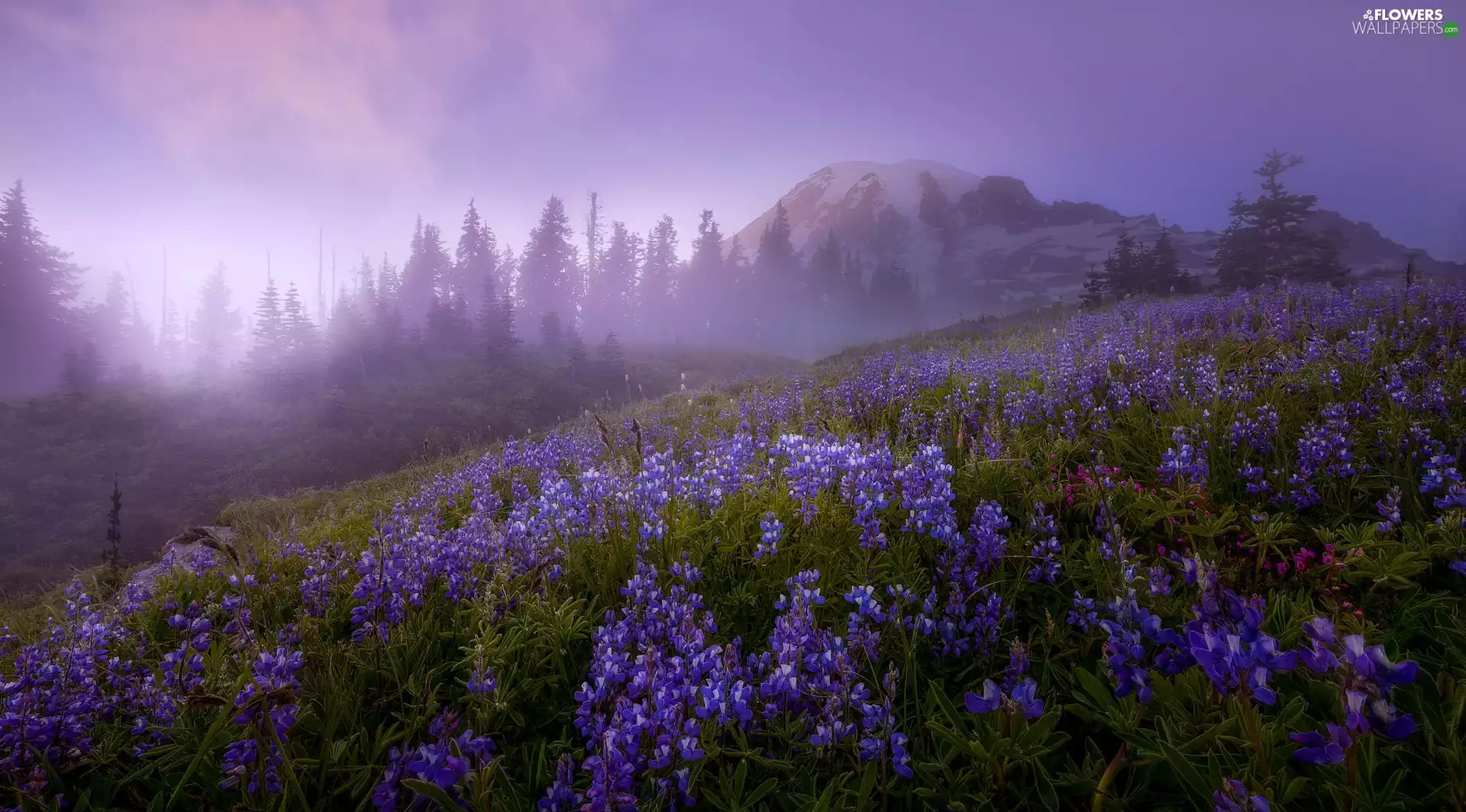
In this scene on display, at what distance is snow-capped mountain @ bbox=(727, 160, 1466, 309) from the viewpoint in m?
88.7

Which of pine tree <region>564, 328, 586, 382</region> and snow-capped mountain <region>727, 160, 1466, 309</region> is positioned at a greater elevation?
snow-capped mountain <region>727, 160, 1466, 309</region>

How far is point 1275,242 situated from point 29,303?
320 feet

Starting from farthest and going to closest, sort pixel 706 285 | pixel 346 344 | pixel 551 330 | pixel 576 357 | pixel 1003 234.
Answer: pixel 1003 234 < pixel 706 285 < pixel 551 330 < pixel 346 344 < pixel 576 357

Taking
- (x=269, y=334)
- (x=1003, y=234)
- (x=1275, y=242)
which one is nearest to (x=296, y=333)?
(x=269, y=334)

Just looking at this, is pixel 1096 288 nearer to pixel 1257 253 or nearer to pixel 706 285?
pixel 1257 253

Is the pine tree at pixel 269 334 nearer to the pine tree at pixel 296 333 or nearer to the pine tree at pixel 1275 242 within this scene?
the pine tree at pixel 296 333

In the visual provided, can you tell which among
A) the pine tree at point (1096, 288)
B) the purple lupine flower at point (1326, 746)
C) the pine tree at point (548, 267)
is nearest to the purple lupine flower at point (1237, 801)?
the purple lupine flower at point (1326, 746)

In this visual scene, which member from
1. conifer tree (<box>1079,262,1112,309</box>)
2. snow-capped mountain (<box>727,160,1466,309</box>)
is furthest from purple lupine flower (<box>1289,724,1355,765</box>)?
snow-capped mountain (<box>727,160,1466,309</box>)

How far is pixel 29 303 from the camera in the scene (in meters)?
48.9

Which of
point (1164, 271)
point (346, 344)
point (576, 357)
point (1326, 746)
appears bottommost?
point (1326, 746)

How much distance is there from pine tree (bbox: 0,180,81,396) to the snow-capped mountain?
70.2 meters

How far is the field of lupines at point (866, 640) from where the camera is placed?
1556 mm

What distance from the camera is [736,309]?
77938 mm

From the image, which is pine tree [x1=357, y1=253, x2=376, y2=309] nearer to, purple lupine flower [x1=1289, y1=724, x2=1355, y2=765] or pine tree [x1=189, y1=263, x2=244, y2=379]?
pine tree [x1=189, y1=263, x2=244, y2=379]
